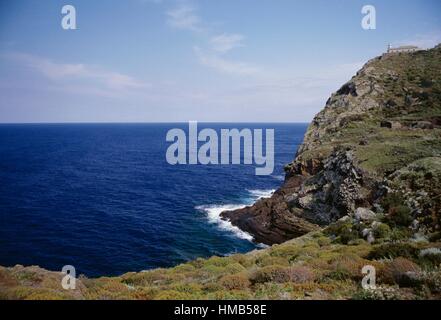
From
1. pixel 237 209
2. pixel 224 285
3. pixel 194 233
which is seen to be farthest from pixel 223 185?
pixel 224 285

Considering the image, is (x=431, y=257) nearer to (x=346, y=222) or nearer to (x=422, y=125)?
(x=346, y=222)

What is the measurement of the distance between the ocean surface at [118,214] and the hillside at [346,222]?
9.61 metres

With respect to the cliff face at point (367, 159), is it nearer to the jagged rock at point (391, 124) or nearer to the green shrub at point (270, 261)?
the jagged rock at point (391, 124)

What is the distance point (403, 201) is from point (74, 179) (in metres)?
74.6

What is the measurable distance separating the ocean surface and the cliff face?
24.4 ft

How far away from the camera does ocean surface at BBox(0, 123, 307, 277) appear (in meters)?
39.1

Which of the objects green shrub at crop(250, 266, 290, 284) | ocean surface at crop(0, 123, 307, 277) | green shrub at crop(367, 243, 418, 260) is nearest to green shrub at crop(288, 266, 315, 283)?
green shrub at crop(250, 266, 290, 284)

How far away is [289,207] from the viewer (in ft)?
146

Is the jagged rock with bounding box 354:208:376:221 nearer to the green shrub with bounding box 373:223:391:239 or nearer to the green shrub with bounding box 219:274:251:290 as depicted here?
the green shrub with bounding box 373:223:391:239

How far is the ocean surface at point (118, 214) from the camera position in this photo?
39125 millimetres

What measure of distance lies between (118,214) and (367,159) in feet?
132

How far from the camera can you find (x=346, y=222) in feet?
85.2

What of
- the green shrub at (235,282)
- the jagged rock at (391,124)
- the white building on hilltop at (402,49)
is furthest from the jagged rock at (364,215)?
the white building on hilltop at (402,49)
